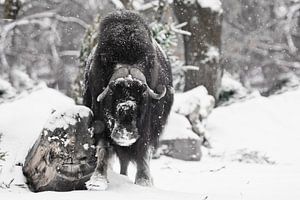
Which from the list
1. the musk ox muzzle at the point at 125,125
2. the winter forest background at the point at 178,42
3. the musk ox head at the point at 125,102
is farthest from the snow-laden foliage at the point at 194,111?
the winter forest background at the point at 178,42

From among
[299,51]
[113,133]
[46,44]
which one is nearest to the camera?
[113,133]

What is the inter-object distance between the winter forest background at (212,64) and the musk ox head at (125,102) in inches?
36.0

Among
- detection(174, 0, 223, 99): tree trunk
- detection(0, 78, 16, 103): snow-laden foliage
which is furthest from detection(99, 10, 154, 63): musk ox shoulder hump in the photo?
detection(174, 0, 223, 99): tree trunk

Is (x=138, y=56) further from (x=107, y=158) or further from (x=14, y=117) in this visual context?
(x=14, y=117)

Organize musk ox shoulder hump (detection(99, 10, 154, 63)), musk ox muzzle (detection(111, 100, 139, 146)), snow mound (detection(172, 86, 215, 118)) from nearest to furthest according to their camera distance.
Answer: musk ox muzzle (detection(111, 100, 139, 146)) < musk ox shoulder hump (detection(99, 10, 154, 63)) < snow mound (detection(172, 86, 215, 118))

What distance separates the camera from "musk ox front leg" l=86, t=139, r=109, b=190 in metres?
4.48

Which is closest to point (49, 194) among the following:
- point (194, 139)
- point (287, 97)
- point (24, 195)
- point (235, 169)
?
point (24, 195)

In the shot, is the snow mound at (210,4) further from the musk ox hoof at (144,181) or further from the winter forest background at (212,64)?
the musk ox hoof at (144,181)

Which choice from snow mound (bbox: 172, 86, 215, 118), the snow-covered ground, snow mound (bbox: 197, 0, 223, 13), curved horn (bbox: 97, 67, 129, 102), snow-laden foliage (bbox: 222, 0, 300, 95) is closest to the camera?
the snow-covered ground

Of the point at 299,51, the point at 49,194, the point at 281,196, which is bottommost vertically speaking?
the point at 299,51

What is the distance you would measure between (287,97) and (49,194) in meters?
11.3

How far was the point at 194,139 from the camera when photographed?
384 inches

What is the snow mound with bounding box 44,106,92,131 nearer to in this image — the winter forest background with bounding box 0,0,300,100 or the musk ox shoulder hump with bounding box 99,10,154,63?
the musk ox shoulder hump with bounding box 99,10,154,63

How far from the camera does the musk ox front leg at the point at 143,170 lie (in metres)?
5.89
